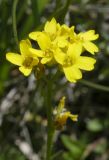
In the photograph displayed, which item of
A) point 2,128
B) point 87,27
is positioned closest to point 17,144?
point 2,128

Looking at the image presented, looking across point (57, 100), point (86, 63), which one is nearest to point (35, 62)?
point (86, 63)

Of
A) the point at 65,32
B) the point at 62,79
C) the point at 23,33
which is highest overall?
the point at 65,32

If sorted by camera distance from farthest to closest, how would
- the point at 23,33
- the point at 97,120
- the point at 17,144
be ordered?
1. the point at 97,120
2. the point at 17,144
3. the point at 23,33

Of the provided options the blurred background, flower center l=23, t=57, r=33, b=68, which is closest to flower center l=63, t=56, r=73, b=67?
flower center l=23, t=57, r=33, b=68

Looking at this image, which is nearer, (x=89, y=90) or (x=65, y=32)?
(x=65, y=32)

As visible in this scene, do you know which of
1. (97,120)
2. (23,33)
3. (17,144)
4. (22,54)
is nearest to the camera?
(22,54)

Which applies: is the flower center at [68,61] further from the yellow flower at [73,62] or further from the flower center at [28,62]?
the flower center at [28,62]

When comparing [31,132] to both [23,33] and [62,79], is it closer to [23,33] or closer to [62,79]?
[62,79]

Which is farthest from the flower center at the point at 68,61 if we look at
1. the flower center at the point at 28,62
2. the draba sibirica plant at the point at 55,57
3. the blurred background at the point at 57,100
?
the blurred background at the point at 57,100
